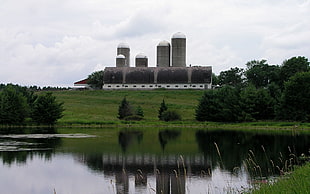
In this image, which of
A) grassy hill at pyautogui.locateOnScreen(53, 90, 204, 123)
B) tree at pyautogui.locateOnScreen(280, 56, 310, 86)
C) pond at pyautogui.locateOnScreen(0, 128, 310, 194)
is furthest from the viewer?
tree at pyautogui.locateOnScreen(280, 56, 310, 86)

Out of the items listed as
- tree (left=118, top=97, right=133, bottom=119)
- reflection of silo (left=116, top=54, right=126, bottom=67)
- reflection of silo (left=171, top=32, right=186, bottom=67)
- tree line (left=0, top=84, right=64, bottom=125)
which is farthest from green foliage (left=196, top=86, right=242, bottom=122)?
reflection of silo (left=116, top=54, right=126, bottom=67)

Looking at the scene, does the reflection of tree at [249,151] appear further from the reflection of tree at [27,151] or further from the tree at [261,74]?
the tree at [261,74]

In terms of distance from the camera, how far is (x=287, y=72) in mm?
86875

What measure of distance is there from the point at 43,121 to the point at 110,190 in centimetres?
4173

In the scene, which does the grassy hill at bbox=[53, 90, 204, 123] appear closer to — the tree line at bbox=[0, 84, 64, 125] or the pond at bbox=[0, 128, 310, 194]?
the tree line at bbox=[0, 84, 64, 125]

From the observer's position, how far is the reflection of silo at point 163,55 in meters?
109

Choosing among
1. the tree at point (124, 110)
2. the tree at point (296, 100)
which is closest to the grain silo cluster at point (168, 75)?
the tree at point (124, 110)

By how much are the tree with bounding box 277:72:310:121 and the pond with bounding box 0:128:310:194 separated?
18905mm

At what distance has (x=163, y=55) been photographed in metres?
109

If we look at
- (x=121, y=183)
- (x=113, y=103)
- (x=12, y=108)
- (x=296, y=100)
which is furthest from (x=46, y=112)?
(x=121, y=183)

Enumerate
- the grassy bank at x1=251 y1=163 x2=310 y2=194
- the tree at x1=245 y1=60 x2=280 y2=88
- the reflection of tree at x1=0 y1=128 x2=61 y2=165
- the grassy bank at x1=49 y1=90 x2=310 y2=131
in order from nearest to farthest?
the grassy bank at x1=251 y1=163 x2=310 y2=194
the reflection of tree at x1=0 y1=128 x2=61 y2=165
the grassy bank at x1=49 y1=90 x2=310 y2=131
the tree at x1=245 y1=60 x2=280 y2=88

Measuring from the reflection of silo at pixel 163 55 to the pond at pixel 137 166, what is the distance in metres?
70.9

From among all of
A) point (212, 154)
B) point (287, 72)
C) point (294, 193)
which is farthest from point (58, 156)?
point (287, 72)

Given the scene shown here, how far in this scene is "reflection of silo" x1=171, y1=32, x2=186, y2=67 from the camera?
10606 cm
